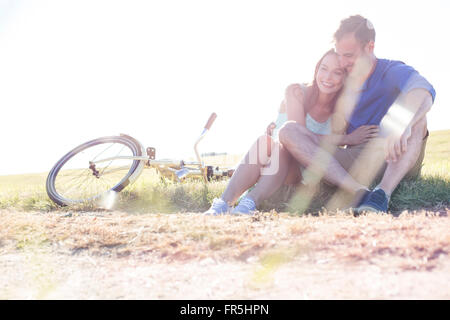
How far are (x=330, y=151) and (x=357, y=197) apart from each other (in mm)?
635

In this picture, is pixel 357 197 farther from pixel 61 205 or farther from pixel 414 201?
pixel 61 205

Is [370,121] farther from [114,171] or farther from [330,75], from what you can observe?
[114,171]

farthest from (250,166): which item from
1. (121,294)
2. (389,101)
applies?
(121,294)

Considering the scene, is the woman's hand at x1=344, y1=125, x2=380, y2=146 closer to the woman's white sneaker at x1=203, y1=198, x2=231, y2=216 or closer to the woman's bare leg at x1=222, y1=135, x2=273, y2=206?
the woman's bare leg at x1=222, y1=135, x2=273, y2=206

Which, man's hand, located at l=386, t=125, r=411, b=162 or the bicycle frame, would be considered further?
the bicycle frame

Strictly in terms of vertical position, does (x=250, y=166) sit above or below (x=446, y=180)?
above

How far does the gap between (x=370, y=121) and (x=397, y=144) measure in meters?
0.77

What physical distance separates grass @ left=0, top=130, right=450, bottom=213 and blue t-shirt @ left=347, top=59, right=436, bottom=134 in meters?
0.78

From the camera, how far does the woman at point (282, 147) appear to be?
3.43 metres

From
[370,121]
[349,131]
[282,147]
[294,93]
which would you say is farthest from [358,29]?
[282,147]

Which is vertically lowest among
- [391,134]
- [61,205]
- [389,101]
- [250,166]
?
[61,205]

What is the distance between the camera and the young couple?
321 centimetres

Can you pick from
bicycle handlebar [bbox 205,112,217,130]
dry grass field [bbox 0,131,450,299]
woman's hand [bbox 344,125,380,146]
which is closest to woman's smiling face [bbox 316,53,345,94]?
woman's hand [bbox 344,125,380,146]
